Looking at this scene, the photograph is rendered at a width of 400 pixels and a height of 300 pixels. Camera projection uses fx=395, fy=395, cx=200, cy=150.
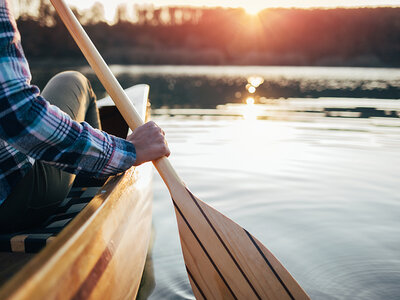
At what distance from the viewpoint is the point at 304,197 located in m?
2.97

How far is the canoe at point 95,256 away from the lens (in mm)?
674

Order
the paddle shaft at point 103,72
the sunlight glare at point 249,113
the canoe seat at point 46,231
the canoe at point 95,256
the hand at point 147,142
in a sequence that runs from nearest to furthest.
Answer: the canoe at point 95,256 < the canoe seat at point 46,231 < the hand at point 147,142 < the paddle shaft at point 103,72 < the sunlight glare at point 249,113

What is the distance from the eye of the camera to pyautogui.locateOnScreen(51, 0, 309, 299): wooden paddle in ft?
4.43

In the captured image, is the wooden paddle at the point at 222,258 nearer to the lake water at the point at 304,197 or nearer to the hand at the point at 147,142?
the hand at the point at 147,142

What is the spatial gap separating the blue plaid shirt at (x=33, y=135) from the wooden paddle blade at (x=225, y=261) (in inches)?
15.1

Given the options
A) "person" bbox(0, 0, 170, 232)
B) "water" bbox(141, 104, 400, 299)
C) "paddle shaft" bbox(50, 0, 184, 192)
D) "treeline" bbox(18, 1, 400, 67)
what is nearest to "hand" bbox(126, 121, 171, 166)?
"person" bbox(0, 0, 170, 232)

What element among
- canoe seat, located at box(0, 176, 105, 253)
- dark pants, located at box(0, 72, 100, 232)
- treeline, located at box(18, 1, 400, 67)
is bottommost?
canoe seat, located at box(0, 176, 105, 253)

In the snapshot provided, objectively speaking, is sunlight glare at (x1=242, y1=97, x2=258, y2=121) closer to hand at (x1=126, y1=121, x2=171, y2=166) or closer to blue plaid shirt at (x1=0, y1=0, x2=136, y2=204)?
hand at (x1=126, y1=121, x2=171, y2=166)

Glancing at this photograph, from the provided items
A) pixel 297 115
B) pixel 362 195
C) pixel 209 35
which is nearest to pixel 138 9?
Result: pixel 209 35

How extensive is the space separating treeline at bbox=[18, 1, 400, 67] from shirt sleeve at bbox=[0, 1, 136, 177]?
36.9 metres

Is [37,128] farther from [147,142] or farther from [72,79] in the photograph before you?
[72,79]

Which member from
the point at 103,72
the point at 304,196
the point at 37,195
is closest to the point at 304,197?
the point at 304,196

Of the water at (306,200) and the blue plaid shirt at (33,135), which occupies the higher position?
the blue plaid shirt at (33,135)

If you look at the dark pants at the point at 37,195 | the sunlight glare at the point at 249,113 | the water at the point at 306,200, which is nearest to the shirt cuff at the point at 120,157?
the dark pants at the point at 37,195
